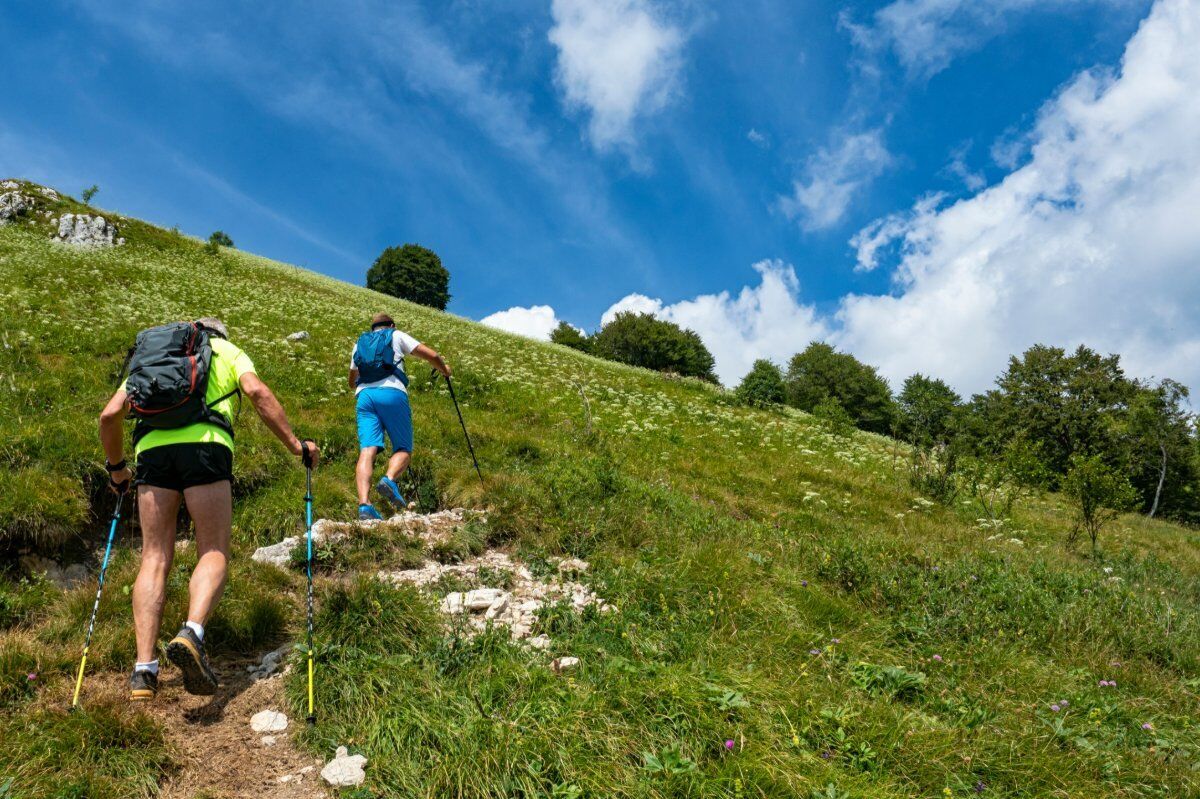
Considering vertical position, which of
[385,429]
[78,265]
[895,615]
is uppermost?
[78,265]

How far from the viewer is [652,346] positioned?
80.2m

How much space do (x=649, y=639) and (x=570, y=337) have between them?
8440 cm

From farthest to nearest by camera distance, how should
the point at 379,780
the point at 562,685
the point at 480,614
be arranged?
the point at 480,614 < the point at 562,685 < the point at 379,780

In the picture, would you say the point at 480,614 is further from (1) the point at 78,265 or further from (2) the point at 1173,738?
(1) the point at 78,265

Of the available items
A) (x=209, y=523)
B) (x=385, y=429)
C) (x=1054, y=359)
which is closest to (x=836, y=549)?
(x=385, y=429)

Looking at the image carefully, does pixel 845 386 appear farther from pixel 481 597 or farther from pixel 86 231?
pixel 481 597

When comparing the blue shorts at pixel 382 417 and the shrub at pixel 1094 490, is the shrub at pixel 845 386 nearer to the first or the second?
the shrub at pixel 1094 490

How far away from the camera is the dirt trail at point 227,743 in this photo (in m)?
3.52

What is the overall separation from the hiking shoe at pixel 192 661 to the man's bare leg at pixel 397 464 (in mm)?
3592

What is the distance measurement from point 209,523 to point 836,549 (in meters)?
7.17

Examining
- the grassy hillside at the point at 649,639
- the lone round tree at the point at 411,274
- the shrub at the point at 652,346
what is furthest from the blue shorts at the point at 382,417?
the lone round tree at the point at 411,274

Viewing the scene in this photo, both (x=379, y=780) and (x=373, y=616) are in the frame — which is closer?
(x=379, y=780)

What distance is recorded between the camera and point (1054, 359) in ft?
175

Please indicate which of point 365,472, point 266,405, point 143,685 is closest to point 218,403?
point 266,405
